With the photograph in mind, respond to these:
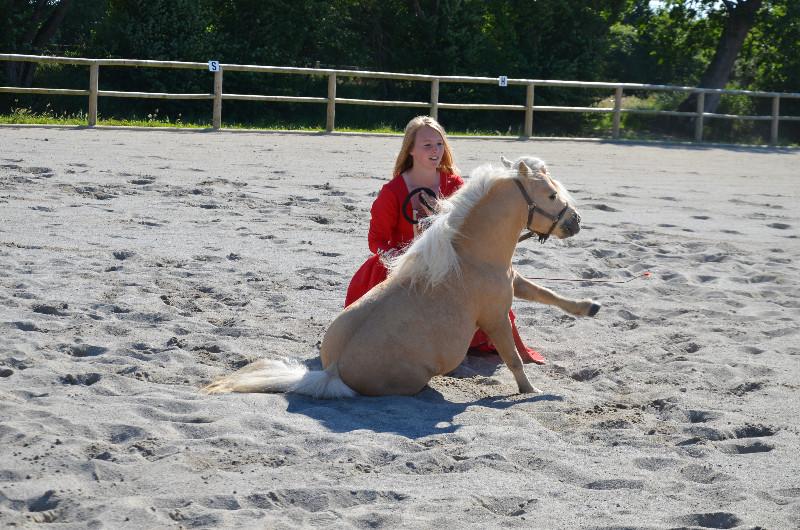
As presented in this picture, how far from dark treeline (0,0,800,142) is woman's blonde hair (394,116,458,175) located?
18062mm

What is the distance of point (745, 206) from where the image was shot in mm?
12195

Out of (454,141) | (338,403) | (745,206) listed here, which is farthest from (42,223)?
(454,141)

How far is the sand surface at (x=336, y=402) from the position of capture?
3793 mm

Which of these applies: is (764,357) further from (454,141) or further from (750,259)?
(454,141)

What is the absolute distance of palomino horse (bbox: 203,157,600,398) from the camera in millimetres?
5086

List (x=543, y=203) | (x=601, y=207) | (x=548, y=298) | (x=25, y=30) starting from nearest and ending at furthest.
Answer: (x=543, y=203)
(x=548, y=298)
(x=601, y=207)
(x=25, y=30)

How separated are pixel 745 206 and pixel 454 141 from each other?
7882 millimetres

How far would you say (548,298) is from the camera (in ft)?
19.4

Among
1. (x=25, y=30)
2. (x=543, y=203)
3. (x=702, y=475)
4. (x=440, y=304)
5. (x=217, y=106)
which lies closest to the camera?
(x=702, y=475)

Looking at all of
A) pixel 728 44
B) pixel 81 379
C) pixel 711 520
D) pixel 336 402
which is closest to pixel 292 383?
pixel 336 402

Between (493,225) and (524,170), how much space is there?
1.05 feet

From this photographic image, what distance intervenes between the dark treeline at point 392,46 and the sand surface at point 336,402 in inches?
572

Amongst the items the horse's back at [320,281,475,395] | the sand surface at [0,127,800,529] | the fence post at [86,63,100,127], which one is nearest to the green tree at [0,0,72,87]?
the fence post at [86,63,100,127]

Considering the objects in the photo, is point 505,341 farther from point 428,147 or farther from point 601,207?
point 601,207
